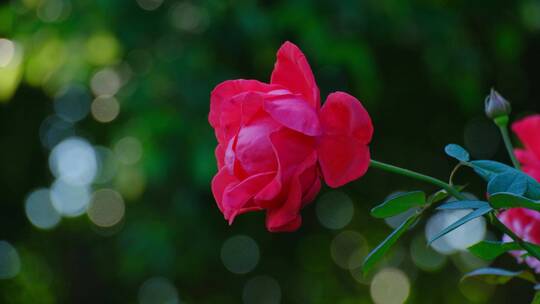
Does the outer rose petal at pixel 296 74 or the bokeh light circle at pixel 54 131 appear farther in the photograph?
the bokeh light circle at pixel 54 131

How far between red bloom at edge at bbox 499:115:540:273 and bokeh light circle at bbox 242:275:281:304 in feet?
6.09

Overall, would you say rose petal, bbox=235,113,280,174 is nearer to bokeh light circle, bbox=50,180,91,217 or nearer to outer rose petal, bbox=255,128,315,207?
outer rose petal, bbox=255,128,315,207

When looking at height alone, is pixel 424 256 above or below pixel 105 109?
below

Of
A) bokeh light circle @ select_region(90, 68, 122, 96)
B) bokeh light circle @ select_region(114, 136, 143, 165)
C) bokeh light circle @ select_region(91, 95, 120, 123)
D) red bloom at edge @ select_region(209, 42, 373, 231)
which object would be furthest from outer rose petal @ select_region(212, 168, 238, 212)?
bokeh light circle @ select_region(91, 95, 120, 123)

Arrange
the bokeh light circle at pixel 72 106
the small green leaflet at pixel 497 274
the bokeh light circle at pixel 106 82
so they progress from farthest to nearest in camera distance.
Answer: the bokeh light circle at pixel 72 106, the bokeh light circle at pixel 106 82, the small green leaflet at pixel 497 274

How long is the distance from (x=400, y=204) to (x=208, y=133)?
1.20 meters

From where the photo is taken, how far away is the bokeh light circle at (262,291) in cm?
231

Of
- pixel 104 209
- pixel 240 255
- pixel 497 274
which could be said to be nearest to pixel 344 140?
pixel 497 274

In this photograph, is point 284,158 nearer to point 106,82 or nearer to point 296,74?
point 296,74

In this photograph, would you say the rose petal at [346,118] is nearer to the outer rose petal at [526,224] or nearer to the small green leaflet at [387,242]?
the small green leaflet at [387,242]

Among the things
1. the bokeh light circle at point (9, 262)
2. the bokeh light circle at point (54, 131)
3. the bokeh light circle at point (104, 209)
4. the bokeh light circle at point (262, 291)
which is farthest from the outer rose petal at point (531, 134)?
the bokeh light circle at point (9, 262)

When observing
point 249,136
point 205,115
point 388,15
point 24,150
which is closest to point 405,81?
point 388,15

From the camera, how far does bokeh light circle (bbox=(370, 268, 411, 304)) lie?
2.33 meters

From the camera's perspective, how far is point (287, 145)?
0.35 m
